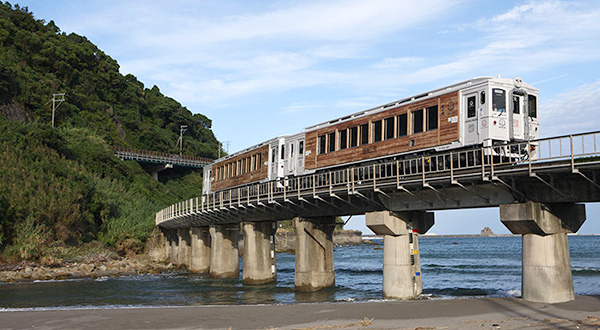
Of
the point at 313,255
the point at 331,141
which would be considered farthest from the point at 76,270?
the point at 331,141

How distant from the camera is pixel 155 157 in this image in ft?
354

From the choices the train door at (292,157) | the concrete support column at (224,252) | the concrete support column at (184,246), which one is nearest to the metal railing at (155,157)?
the concrete support column at (184,246)

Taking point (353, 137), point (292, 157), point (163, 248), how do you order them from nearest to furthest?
point (353, 137)
point (292, 157)
point (163, 248)

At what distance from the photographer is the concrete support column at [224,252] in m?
44.9

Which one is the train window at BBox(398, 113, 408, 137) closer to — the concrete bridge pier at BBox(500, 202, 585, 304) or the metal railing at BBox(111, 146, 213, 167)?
the concrete bridge pier at BBox(500, 202, 585, 304)

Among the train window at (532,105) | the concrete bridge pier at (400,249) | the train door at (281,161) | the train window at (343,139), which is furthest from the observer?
the train door at (281,161)

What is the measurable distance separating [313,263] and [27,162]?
43289mm

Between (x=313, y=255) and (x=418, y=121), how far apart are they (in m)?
11.4

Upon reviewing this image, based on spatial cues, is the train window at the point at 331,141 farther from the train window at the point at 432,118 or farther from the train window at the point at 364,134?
the train window at the point at 432,118

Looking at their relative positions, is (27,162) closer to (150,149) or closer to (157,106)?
(150,149)

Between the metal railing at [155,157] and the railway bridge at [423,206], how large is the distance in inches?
2644

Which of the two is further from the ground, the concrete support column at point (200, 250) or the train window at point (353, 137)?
the train window at point (353, 137)

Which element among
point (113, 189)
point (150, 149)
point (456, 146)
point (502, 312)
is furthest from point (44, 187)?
point (150, 149)

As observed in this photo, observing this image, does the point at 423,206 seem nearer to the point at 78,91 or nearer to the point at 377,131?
the point at 377,131
